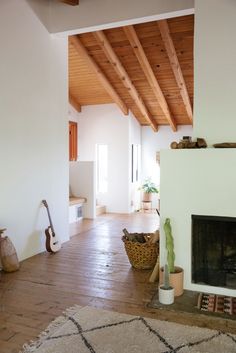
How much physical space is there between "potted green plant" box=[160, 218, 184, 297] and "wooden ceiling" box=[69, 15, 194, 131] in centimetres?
325

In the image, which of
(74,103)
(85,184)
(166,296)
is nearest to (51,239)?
(166,296)

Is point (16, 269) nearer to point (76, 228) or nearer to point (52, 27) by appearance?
point (76, 228)

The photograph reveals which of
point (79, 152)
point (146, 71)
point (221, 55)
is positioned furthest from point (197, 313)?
point (79, 152)

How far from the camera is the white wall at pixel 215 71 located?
3.15 m

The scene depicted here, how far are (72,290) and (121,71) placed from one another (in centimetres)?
433

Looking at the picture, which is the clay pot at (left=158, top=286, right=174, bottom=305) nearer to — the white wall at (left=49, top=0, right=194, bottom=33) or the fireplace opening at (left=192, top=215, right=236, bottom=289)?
the fireplace opening at (left=192, top=215, right=236, bottom=289)

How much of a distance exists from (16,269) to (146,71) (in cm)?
408

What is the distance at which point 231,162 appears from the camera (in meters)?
2.89

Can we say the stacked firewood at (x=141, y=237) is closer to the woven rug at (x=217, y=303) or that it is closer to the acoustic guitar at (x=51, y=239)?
the woven rug at (x=217, y=303)

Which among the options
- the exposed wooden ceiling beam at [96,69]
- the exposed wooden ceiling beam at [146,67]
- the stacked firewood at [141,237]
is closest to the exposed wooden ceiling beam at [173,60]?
the exposed wooden ceiling beam at [146,67]

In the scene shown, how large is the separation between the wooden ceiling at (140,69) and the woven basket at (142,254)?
3233 mm

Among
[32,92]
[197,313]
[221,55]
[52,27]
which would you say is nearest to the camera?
[197,313]

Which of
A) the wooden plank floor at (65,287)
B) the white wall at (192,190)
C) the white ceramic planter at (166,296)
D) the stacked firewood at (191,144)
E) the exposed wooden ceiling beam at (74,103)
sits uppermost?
the exposed wooden ceiling beam at (74,103)

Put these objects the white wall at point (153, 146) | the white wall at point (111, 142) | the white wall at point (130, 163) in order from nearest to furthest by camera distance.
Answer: the white wall at point (111, 142) < the white wall at point (130, 163) < the white wall at point (153, 146)
